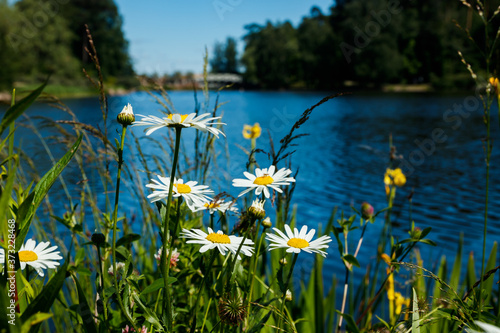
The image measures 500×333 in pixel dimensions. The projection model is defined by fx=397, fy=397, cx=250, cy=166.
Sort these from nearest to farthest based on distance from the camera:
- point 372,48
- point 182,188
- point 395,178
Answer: point 182,188 → point 395,178 → point 372,48

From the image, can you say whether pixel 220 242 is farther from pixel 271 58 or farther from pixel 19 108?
pixel 271 58

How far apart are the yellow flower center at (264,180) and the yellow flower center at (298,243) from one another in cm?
13

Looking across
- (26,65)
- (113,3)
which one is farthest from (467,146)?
(113,3)

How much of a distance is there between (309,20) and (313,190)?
47608 mm

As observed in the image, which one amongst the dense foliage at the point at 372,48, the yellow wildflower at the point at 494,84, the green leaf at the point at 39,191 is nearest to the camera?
the green leaf at the point at 39,191

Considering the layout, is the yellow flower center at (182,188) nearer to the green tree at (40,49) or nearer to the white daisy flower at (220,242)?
the white daisy flower at (220,242)

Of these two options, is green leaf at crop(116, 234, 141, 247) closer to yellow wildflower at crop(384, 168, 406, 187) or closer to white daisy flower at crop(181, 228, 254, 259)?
white daisy flower at crop(181, 228, 254, 259)

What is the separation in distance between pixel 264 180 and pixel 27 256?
1.63 feet

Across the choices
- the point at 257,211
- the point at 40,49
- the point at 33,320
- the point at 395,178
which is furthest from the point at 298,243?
the point at 40,49

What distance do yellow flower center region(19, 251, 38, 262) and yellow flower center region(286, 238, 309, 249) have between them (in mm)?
513

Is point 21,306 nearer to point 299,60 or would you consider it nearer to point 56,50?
point 56,50

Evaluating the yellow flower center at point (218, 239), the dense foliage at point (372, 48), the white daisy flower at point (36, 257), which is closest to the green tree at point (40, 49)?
the dense foliage at point (372, 48)

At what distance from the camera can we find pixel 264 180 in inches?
31.8

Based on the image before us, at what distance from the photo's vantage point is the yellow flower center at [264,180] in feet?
2.63
